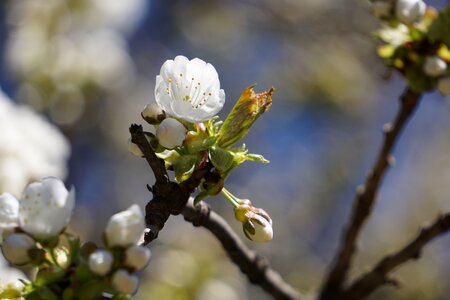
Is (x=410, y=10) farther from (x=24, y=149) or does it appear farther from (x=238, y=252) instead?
(x=24, y=149)

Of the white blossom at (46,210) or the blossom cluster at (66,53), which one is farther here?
the blossom cluster at (66,53)

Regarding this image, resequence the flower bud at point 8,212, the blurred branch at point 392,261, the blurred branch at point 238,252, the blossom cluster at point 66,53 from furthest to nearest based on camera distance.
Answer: the blossom cluster at point 66,53 → the blurred branch at point 392,261 → the blurred branch at point 238,252 → the flower bud at point 8,212

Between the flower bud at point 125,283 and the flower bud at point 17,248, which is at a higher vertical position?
the flower bud at point 125,283

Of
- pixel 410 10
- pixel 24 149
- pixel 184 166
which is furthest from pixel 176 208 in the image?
pixel 24 149

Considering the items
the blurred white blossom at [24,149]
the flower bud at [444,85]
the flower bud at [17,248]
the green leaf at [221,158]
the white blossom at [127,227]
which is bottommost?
the blurred white blossom at [24,149]

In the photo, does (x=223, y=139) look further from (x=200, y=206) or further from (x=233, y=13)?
(x=233, y=13)

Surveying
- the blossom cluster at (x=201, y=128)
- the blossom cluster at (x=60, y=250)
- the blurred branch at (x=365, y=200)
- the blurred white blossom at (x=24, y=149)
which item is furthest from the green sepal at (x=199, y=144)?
the blurred white blossom at (x=24, y=149)

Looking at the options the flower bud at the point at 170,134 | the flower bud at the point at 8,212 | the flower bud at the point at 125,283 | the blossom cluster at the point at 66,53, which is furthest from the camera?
the blossom cluster at the point at 66,53

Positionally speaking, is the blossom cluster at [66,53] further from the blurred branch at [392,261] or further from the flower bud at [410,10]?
the flower bud at [410,10]

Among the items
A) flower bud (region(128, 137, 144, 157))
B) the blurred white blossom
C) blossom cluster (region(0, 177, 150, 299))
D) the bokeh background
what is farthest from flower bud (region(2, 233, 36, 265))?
the bokeh background

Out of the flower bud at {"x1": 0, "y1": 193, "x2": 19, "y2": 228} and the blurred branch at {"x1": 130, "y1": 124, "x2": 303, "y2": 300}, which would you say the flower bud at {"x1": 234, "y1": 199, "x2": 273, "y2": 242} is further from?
the flower bud at {"x1": 0, "y1": 193, "x2": 19, "y2": 228}
